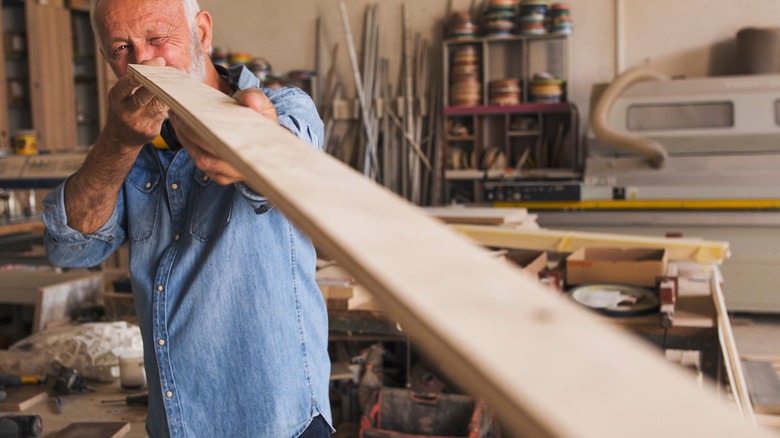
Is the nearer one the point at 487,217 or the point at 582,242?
the point at 582,242

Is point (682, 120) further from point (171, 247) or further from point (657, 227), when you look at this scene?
point (171, 247)

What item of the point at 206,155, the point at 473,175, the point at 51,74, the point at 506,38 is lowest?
the point at 473,175

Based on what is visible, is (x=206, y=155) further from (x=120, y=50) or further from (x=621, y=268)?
(x=621, y=268)

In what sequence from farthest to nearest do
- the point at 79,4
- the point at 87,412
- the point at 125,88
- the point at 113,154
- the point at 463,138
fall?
the point at 79,4
the point at 463,138
the point at 87,412
the point at 113,154
the point at 125,88

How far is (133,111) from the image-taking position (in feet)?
3.34

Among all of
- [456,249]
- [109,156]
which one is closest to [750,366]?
[109,156]

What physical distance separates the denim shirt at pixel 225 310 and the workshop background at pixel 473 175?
0.57 feet

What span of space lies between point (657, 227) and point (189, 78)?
455 cm

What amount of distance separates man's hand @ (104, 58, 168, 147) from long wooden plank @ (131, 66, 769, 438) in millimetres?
541

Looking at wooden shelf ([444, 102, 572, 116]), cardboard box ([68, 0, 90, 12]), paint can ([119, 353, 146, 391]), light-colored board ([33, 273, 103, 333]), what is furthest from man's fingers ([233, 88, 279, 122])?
cardboard box ([68, 0, 90, 12])

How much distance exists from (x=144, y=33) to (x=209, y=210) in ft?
1.02

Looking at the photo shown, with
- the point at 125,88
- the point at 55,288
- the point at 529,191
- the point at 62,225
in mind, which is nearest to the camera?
the point at 125,88

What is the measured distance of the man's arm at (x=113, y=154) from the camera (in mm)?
1018

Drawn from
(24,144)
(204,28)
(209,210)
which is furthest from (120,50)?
(24,144)
